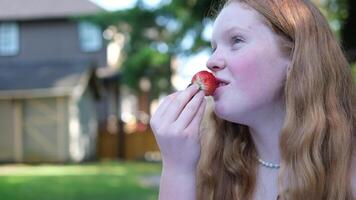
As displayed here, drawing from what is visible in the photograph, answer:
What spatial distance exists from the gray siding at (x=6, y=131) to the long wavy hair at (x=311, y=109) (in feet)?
41.5

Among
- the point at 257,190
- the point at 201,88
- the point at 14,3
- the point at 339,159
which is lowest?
the point at 257,190

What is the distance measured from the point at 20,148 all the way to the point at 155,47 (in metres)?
3.97

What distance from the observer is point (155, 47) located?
14.3 metres

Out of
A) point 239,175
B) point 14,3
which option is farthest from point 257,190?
point 14,3

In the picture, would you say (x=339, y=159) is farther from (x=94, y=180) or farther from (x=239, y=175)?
(x=94, y=180)

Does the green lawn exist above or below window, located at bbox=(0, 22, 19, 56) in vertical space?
below

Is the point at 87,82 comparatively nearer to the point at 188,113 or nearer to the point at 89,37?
the point at 89,37

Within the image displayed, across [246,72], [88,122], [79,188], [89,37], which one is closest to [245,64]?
[246,72]

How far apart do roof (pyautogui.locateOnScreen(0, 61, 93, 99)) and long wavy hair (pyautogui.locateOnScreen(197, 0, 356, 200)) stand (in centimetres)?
1229

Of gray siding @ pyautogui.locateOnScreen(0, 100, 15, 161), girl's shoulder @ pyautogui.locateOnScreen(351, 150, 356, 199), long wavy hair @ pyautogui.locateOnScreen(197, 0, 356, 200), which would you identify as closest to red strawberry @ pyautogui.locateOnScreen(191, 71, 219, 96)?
long wavy hair @ pyautogui.locateOnScreen(197, 0, 356, 200)

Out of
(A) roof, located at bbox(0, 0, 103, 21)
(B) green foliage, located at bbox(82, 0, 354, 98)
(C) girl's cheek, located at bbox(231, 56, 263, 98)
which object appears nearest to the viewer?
(C) girl's cheek, located at bbox(231, 56, 263, 98)

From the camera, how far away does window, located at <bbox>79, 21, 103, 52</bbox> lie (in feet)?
44.0

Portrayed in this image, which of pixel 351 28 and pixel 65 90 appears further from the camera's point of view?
pixel 65 90

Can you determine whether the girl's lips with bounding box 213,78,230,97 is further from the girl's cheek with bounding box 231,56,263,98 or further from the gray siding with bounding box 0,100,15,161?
the gray siding with bounding box 0,100,15,161
